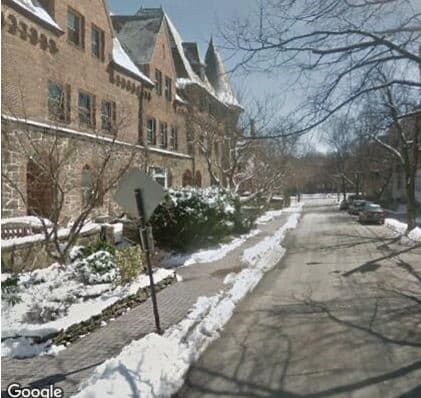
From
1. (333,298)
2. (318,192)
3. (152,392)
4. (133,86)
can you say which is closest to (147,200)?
(152,392)

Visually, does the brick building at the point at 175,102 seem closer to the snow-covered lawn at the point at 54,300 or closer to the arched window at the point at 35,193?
the arched window at the point at 35,193

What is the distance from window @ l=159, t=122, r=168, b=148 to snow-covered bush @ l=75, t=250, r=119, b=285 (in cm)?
1995

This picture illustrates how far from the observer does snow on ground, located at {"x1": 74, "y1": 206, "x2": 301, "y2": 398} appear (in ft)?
16.3

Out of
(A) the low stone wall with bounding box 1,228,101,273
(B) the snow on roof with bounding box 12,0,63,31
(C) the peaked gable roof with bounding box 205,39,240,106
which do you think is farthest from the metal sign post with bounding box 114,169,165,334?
(C) the peaked gable roof with bounding box 205,39,240,106

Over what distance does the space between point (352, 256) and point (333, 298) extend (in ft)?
23.6

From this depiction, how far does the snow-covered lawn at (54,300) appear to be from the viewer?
666 centimetres

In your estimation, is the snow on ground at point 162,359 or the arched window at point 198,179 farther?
the arched window at point 198,179

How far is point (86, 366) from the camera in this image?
5.77 meters

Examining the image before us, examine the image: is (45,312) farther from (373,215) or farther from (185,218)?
(373,215)

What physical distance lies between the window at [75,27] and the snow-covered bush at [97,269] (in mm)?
12917

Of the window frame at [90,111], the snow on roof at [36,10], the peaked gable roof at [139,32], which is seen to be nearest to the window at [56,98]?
the window frame at [90,111]

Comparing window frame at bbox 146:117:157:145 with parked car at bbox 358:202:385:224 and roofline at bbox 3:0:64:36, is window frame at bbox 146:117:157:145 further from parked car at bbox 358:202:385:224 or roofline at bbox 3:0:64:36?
parked car at bbox 358:202:385:224

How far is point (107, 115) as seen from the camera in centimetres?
2238

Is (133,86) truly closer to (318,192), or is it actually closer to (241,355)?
(241,355)
